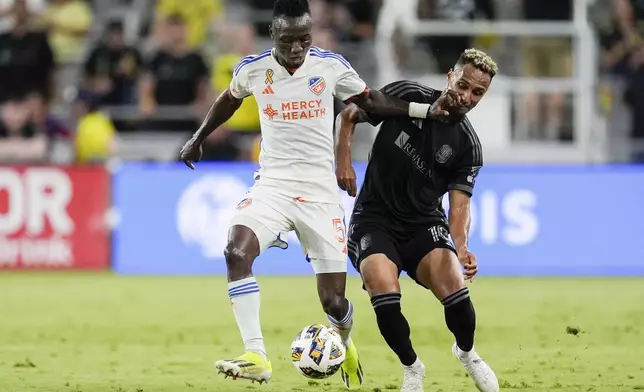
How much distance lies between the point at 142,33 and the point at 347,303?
39.4ft

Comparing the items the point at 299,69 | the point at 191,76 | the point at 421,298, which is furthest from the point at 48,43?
the point at 299,69

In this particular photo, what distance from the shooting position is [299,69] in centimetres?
781

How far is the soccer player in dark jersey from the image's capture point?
7.57 m

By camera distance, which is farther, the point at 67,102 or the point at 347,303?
the point at 67,102

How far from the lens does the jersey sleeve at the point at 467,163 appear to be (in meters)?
7.89

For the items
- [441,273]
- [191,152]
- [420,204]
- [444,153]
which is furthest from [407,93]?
[191,152]

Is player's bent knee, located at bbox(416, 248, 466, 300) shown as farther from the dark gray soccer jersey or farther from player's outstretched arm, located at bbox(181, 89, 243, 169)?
player's outstretched arm, located at bbox(181, 89, 243, 169)

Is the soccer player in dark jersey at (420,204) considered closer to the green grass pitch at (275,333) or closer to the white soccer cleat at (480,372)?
the white soccer cleat at (480,372)

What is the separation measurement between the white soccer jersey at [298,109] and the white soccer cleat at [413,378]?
1.17m

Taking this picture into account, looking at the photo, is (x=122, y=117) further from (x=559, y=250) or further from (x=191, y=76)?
(x=559, y=250)

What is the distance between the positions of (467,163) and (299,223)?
1.08 metres

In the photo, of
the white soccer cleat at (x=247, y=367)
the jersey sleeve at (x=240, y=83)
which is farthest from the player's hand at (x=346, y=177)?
the white soccer cleat at (x=247, y=367)

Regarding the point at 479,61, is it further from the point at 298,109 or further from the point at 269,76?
the point at 269,76

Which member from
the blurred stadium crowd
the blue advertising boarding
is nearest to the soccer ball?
the blue advertising boarding
